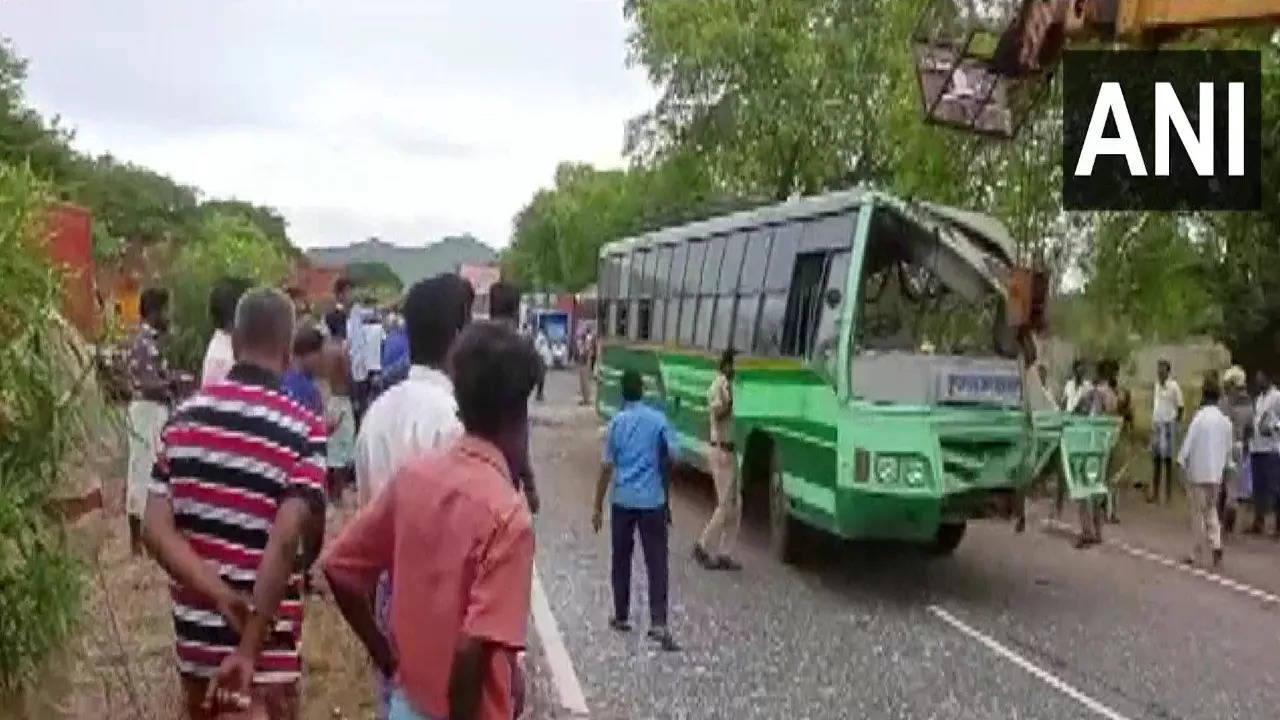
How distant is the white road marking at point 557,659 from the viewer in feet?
31.1

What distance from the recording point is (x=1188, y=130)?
20469mm

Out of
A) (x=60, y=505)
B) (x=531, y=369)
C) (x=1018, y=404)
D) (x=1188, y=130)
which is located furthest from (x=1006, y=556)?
(x=531, y=369)

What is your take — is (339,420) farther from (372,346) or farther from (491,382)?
(491,382)

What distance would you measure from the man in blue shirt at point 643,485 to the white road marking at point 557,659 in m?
0.65

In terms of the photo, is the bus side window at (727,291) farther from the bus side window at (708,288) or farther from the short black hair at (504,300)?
the short black hair at (504,300)

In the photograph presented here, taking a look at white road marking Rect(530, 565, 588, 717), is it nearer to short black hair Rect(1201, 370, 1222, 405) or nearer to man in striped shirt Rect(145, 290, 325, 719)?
man in striped shirt Rect(145, 290, 325, 719)

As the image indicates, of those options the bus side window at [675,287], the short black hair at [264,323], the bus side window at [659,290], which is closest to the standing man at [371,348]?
the bus side window at [675,287]

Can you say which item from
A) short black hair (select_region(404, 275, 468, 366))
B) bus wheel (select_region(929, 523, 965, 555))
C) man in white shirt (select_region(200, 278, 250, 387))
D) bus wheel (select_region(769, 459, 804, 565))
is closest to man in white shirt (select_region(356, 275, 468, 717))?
short black hair (select_region(404, 275, 468, 366))

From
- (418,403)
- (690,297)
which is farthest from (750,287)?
(418,403)

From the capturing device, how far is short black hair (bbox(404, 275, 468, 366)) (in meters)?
5.71

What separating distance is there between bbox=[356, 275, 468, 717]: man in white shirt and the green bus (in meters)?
7.53

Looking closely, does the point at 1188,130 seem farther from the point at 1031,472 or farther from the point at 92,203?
the point at 92,203

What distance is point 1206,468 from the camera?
1631 centimetres

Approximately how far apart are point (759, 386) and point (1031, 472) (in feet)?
9.53
